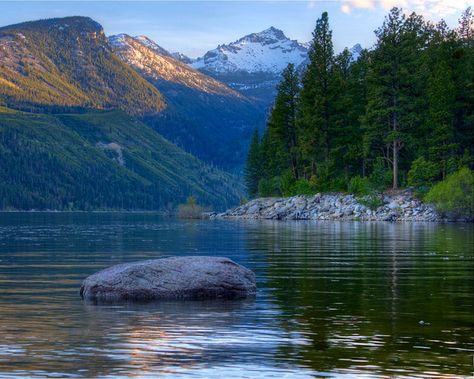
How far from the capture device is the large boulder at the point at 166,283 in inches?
1088

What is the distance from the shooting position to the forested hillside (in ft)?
375

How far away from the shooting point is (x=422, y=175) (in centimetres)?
11238

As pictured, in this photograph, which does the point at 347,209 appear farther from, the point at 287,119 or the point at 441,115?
the point at 287,119

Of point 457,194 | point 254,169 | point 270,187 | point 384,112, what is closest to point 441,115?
point 384,112

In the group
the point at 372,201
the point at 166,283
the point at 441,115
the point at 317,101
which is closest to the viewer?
the point at 166,283

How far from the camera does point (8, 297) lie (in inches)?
1116

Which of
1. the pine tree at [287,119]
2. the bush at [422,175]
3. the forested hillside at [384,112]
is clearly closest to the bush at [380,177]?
the forested hillside at [384,112]

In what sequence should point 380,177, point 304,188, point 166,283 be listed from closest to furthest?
1. point 166,283
2. point 380,177
3. point 304,188

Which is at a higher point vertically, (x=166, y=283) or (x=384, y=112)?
(x=384, y=112)

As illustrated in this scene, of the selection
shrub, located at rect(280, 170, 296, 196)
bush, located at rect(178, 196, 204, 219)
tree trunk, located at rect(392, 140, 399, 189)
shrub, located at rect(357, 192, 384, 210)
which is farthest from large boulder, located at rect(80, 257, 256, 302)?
bush, located at rect(178, 196, 204, 219)

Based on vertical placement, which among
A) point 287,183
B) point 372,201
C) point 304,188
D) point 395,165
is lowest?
point 372,201

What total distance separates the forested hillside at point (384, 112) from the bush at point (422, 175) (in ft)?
0.43

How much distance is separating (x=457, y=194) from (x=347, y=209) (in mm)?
19956

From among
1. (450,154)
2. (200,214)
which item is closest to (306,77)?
(450,154)
